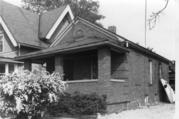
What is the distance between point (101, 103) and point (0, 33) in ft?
42.5

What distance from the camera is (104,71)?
1129 centimetres

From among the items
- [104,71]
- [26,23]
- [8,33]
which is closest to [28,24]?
[26,23]

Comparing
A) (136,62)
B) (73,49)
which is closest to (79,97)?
(73,49)

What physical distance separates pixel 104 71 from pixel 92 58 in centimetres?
388

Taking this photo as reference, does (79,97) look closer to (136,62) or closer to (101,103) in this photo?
(101,103)

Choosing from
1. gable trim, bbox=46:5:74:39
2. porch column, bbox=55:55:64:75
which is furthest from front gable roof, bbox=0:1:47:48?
porch column, bbox=55:55:64:75

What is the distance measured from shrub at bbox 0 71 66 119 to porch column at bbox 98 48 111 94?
2851mm

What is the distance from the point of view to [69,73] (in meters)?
17.0

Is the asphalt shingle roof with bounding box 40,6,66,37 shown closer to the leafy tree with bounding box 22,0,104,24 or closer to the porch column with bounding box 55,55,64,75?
the porch column with bounding box 55,55,64,75

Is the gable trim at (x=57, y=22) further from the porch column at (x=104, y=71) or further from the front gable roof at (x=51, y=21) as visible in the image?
the porch column at (x=104, y=71)

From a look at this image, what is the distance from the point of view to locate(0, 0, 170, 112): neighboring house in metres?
11.6

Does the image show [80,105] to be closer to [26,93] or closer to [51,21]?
[26,93]

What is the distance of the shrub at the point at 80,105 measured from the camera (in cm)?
1036

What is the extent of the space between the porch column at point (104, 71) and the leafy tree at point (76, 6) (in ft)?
88.1
